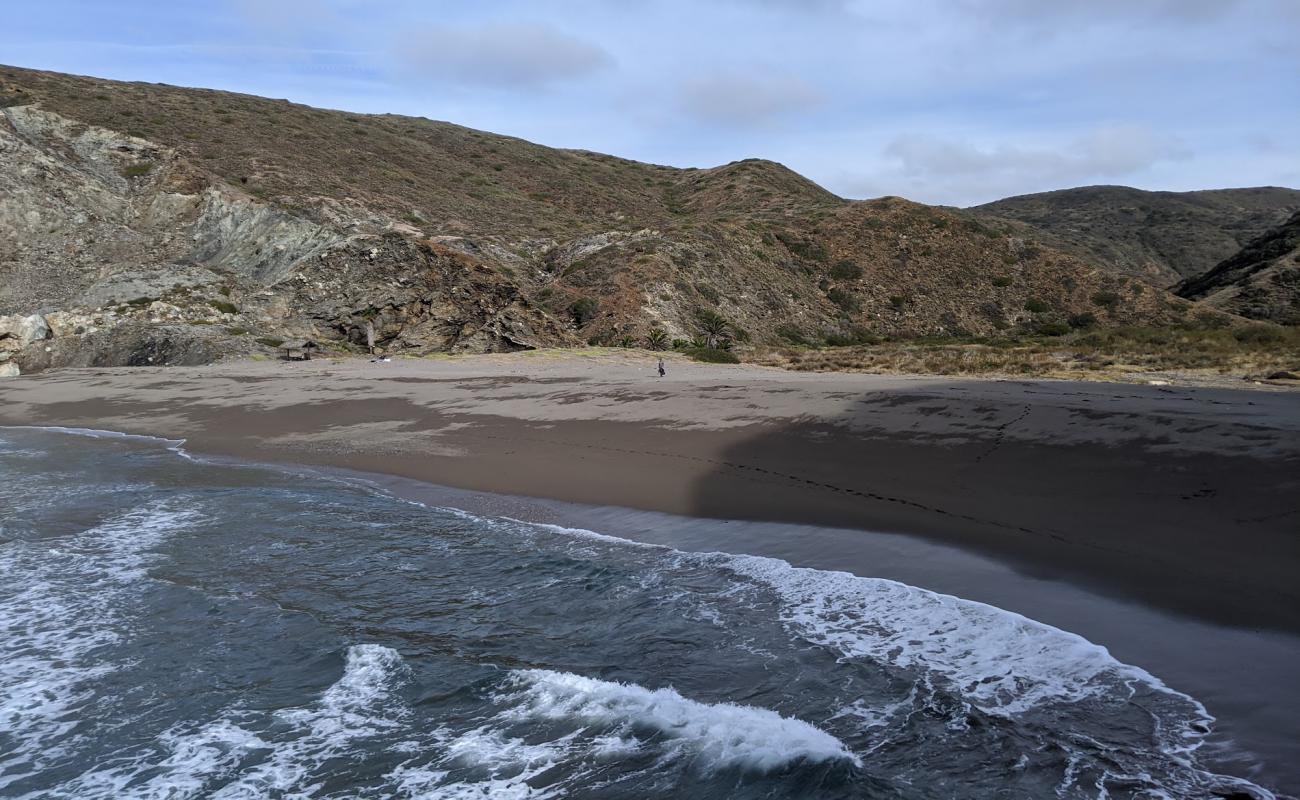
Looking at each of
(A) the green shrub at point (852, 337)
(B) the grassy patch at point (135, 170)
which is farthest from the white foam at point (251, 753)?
(B) the grassy patch at point (135, 170)

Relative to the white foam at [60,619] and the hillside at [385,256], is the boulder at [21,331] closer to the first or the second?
the hillside at [385,256]

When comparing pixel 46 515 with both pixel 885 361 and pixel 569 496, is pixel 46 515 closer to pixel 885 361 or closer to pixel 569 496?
pixel 569 496

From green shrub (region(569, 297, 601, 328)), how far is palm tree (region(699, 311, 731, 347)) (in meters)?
5.64

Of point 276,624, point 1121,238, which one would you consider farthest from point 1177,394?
point 1121,238

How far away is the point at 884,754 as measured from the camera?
192 inches

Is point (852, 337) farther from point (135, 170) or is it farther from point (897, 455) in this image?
point (135, 170)

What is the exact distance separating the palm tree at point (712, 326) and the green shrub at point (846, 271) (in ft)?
51.0

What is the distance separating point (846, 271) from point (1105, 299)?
645 inches

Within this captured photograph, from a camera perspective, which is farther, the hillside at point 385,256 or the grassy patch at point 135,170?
the grassy patch at point 135,170

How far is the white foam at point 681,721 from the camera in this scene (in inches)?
197

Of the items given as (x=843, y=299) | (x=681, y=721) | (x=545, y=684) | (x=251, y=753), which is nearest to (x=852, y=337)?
(x=843, y=299)

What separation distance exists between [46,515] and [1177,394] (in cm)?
1808

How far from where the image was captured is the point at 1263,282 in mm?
48094

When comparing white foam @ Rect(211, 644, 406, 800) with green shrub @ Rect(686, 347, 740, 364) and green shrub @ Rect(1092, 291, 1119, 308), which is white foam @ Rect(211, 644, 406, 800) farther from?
green shrub @ Rect(1092, 291, 1119, 308)
